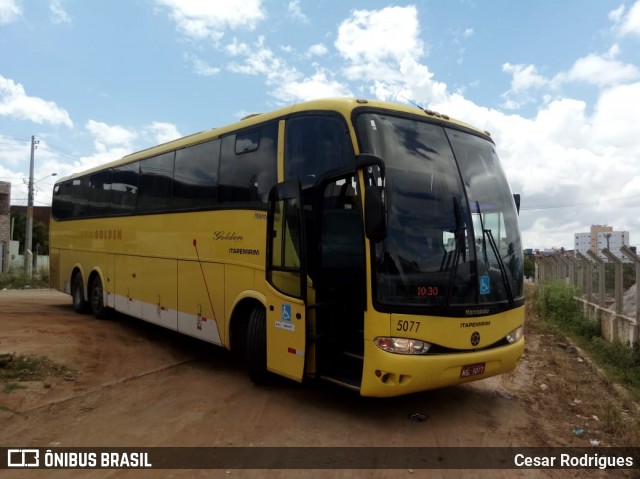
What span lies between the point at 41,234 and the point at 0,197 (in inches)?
604

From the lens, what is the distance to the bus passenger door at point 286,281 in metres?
5.88

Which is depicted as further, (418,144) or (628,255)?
(628,255)

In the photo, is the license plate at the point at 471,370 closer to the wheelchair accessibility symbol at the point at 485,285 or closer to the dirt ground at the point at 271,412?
the dirt ground at the point at 271,412

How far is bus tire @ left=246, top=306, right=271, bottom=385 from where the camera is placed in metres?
6.59

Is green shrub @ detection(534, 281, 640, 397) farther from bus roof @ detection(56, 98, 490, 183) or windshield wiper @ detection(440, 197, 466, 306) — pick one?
bus roof @ detection(56, 98, 490, 183)

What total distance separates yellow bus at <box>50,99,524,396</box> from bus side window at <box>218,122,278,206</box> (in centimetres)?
2

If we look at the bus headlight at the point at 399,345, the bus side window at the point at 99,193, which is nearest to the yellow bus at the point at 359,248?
the bus headlight at the point at 399,345

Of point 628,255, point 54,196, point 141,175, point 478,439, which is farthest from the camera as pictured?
point 54,196

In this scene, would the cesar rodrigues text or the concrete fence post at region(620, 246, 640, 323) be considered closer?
the cesar rodrigues text

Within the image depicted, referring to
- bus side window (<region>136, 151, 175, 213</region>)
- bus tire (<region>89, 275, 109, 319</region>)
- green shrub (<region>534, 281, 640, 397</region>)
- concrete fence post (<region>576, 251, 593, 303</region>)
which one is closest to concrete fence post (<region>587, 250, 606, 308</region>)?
green shrub (<region>534, 281, 640, 397</region>)

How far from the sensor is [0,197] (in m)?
33.8

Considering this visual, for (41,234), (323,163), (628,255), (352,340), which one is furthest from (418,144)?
(41,234)

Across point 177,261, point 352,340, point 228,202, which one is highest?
point 228,202

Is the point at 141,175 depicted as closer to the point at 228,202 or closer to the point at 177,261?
the point at 177,261
